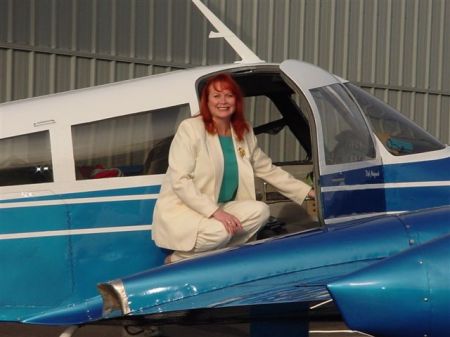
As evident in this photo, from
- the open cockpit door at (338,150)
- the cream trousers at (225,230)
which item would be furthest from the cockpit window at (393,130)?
the cream trousers at (225,230)

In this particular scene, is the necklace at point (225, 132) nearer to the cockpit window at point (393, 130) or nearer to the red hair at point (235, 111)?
the red hair at point (235, 111)

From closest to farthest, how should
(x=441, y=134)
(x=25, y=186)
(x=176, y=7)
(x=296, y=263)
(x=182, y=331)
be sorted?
1. (x=296, y=263)
2. (x=25, y=186)
3. (x=182, y=331)
4. (x=176, y=7)
5. (x=441, y=134)

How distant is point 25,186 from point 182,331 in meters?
2.09

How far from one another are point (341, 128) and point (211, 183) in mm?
928

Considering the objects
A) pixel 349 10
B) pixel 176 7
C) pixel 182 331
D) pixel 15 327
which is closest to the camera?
pixel 182 331

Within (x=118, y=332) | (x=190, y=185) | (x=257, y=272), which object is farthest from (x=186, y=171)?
(x=118, y=332)

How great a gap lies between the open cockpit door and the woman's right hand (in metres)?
0.55

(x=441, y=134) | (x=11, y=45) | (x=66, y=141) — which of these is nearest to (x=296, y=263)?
(x=66, y=141)

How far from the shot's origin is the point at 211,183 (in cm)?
625

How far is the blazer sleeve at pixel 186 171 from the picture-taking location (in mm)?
6051

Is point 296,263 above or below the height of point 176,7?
below

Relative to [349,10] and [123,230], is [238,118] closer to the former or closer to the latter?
[123,230]

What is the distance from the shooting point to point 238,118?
645cm

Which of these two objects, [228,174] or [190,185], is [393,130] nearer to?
[228,174]
